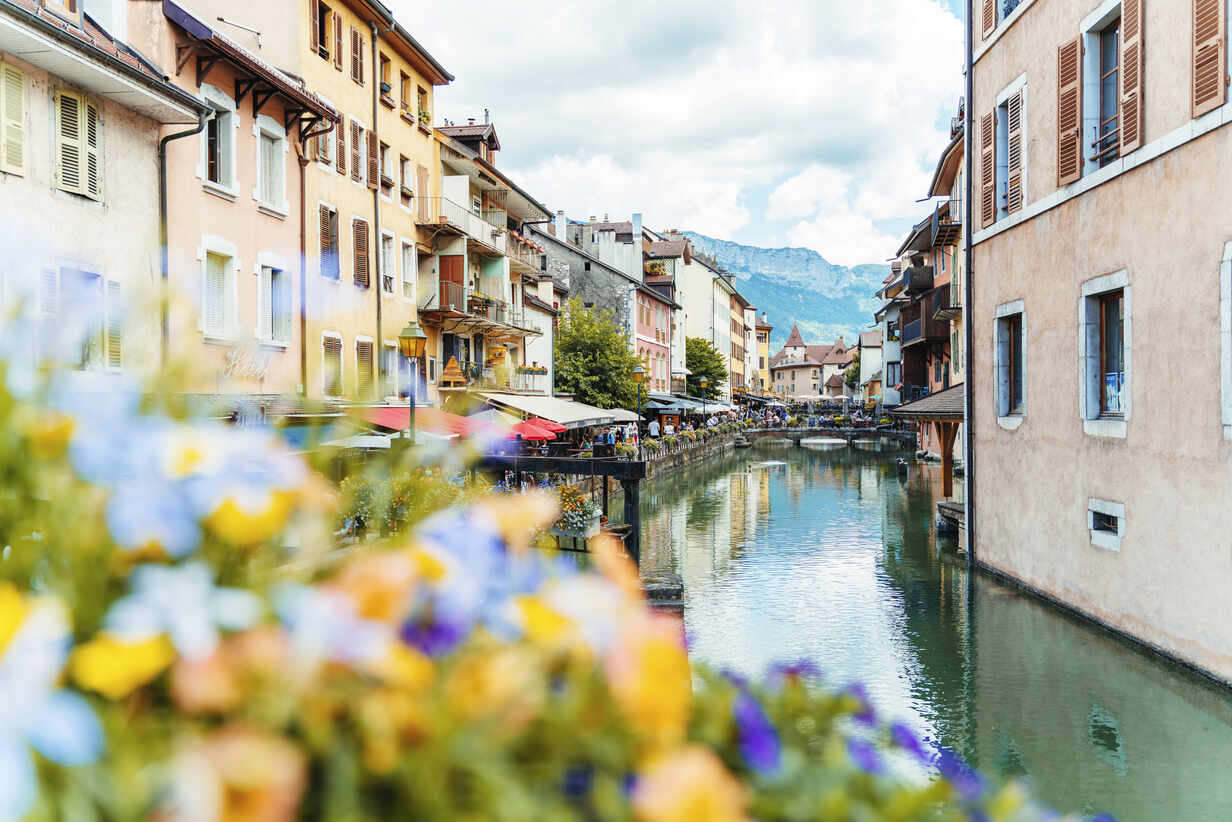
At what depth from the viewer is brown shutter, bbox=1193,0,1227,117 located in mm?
9750

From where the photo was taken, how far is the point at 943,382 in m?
44.1

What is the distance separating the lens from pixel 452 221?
2889cm

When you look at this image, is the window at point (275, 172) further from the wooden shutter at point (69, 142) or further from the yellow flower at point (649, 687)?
the yellow flower at point (649, 687)

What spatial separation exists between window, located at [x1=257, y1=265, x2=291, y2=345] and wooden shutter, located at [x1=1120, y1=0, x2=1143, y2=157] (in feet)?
47.7

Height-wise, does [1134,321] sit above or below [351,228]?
below

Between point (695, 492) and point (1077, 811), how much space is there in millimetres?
28245

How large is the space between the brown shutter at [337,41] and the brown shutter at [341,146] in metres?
1.44

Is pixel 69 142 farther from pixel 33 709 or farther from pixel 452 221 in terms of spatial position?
pixel 452 221

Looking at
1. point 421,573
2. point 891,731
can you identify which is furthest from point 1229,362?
point 421,573

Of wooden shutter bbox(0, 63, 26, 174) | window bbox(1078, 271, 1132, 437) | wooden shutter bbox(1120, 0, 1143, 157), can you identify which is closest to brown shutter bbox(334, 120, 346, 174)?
wooden shutter bbox(0, 63, 26, 174)

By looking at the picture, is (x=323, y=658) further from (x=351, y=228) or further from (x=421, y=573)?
(x=351, y=228)

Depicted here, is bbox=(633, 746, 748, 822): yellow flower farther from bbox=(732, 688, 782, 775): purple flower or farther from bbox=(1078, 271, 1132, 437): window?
bbox=(1078, 271, 1132, 437): window

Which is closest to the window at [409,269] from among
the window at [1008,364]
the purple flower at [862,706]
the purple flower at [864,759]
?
the window at [1008,364]

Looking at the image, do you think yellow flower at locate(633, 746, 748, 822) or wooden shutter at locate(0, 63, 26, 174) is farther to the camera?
wooden shutter at locate(0, 63, 26, 174)
